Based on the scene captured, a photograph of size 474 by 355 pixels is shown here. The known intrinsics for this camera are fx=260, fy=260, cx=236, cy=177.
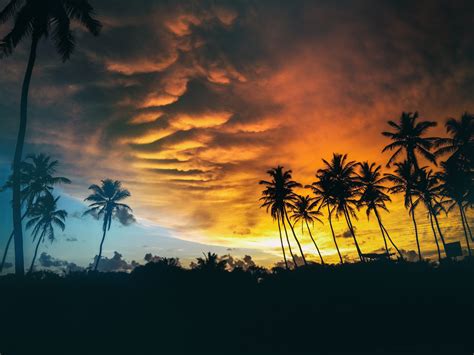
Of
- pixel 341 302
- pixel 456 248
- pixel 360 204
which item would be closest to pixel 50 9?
pixel 341 302

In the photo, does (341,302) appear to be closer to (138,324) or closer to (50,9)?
(138,324)

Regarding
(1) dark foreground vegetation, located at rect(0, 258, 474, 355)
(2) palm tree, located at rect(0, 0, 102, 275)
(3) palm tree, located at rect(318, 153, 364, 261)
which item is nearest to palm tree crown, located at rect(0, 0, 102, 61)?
(2) palm tree, located at rect(0, 0, 102, 275)

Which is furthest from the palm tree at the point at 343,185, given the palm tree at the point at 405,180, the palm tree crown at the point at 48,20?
the palm tree crown at the point at 48,20

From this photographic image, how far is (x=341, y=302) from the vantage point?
57.1ft

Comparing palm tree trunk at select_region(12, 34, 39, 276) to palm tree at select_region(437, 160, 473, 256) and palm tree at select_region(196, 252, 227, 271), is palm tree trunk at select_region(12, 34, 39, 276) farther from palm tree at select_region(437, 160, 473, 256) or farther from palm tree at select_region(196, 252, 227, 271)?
palm tree at select_region(437, 160, 473, 256)

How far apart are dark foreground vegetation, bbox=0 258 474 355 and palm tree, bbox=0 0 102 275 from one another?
3503 millimetres

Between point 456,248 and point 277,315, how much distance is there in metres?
29.2

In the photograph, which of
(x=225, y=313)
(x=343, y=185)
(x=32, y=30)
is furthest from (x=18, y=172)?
(x=343, y=185)

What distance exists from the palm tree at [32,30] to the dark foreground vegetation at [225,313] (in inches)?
138

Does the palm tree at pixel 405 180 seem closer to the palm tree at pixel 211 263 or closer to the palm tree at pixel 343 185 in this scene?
the palm tree at pixel 343 185

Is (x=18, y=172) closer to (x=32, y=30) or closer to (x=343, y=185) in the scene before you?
(x=32, y=30)

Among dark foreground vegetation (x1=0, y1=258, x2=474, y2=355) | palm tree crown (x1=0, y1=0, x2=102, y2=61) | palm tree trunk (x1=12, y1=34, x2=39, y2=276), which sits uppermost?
palm tree crown (x1=0, y1=0, x2=102, y2=61)

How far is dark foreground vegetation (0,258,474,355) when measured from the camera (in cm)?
1259

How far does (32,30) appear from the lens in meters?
14.1
